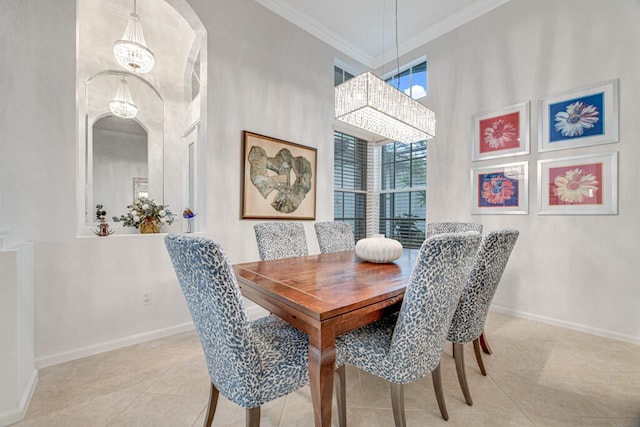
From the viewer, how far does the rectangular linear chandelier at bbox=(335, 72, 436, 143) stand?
196 centimetres

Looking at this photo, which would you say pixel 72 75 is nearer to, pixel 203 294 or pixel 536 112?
pixel 203 294

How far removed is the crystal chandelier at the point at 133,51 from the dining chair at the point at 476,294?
322 cm

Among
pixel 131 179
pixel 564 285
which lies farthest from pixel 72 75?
pixel 564 285

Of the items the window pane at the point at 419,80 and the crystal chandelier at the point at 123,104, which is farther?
the window pane at the point at 419,80

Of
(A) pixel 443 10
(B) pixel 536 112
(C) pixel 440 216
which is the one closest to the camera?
(B) pixel 536 112

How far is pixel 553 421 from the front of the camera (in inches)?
57.5

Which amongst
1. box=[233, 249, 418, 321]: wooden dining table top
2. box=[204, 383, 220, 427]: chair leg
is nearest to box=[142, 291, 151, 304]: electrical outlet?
box=[233, 249, 418, 321]: wooden dining table top

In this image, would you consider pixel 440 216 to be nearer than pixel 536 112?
No

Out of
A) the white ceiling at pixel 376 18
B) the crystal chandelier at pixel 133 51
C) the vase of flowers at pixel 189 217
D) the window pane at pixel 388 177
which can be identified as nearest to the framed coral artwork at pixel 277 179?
the vase of flowers at pixel 189 217

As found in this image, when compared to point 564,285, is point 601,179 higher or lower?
higher

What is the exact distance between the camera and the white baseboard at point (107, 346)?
1940 millimetres

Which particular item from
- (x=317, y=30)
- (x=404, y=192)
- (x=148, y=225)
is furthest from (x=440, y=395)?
(x=317, y=30)

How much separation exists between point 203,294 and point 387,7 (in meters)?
3.93

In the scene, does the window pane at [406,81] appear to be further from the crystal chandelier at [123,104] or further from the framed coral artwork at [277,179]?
the crystal chandelier at [123,104]
